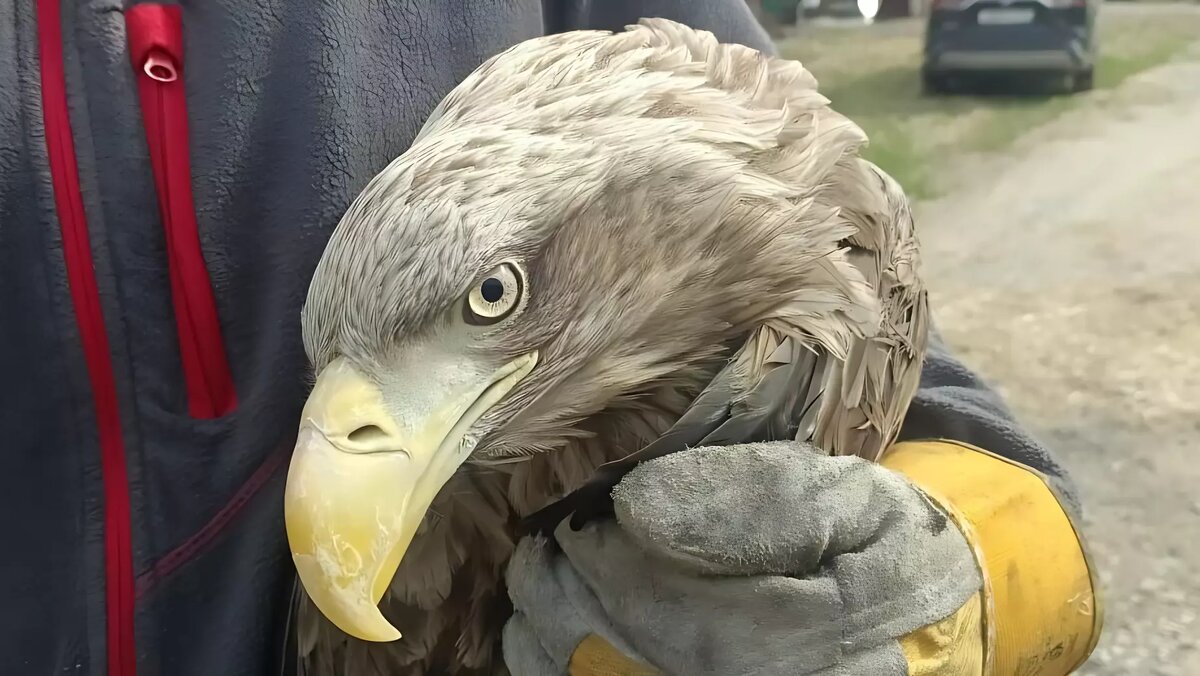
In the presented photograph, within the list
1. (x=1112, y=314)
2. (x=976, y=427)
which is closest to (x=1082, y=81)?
(x=1112, y=314)

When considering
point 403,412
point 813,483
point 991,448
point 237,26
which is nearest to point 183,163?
point 237,26

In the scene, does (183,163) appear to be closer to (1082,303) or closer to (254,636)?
(254,636)

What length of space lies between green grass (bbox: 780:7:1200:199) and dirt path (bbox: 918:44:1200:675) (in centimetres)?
3

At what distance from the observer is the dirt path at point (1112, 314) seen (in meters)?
0.97

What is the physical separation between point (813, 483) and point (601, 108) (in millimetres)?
198

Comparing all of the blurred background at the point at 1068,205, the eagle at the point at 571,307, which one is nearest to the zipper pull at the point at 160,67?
the eagle at the point at 571,307

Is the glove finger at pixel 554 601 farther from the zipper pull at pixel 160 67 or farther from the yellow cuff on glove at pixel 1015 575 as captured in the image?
the zipper pull at pixel 160 67

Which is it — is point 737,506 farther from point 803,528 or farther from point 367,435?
point 367,435

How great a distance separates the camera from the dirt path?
3.18 feet

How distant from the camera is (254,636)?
537 mm

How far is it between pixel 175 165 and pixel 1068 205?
1102mm

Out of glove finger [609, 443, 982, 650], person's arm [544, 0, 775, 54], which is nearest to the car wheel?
person's arm [544, 0, 775, 54]

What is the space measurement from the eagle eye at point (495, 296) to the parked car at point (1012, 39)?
957 mm

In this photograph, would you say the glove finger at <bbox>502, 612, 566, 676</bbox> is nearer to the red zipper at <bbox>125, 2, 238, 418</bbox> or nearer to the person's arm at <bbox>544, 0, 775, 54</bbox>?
the red zipper at <bbox>125, 2, 238, 418</bbox>
